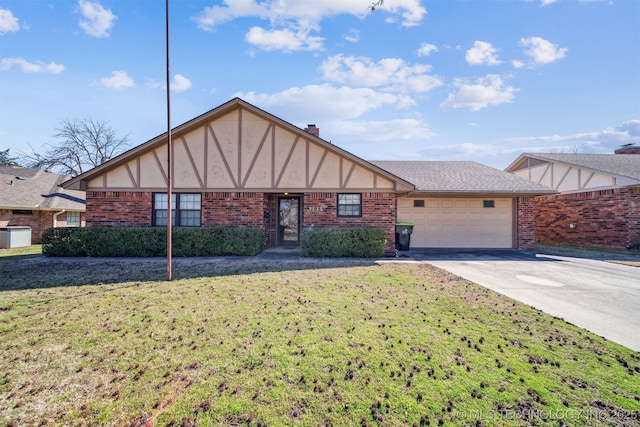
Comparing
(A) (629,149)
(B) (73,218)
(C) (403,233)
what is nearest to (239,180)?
(C) (403,233)

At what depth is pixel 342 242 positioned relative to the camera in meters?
10.6

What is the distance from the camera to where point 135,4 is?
26.9 ft

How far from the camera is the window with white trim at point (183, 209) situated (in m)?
11.5

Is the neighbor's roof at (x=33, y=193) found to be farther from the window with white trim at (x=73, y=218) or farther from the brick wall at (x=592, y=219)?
the brick wall at (x=592, y=219)

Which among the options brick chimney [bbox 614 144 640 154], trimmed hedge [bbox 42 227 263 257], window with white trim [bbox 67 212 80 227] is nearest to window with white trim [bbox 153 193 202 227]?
trimmed hedge [bbox 42 227 263 257]

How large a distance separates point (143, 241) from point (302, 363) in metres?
9.49

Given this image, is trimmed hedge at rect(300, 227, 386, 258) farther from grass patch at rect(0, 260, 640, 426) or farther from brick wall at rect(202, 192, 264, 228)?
grass patch at rect(0, 260, 640, 426)

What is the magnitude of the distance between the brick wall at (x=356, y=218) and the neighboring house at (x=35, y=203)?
596 inches

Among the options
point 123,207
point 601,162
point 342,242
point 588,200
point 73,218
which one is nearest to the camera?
point 342,242

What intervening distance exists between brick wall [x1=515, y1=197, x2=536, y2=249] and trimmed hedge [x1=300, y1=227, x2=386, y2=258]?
24.5 feet

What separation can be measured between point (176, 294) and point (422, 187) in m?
10.4

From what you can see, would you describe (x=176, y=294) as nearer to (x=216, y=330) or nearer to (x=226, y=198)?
(x=216, y=330)

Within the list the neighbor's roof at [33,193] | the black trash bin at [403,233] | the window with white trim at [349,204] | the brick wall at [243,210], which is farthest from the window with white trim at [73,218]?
the black trash bin at [403,233]

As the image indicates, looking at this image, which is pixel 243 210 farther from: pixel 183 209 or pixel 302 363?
pixel 302 363
